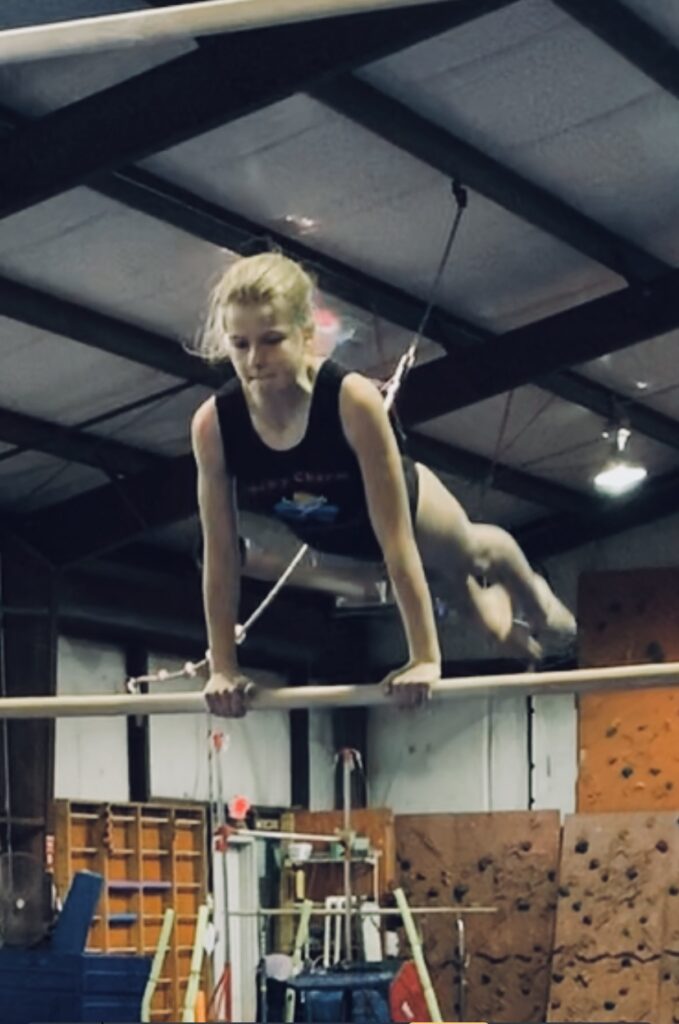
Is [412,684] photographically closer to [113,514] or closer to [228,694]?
[228,694]

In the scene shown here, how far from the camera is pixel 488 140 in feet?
27.5

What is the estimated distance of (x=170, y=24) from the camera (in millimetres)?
3213

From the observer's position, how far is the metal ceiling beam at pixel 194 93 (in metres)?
6.73

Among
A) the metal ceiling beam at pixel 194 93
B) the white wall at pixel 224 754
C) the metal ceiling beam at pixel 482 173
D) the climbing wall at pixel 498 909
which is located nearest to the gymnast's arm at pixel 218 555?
the metal ceiling beam at pixel 194 93

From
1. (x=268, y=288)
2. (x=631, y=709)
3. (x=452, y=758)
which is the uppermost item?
(x=268, y=288)

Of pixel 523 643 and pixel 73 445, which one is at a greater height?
pixel 73 445

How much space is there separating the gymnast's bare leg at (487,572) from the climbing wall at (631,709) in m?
7.64

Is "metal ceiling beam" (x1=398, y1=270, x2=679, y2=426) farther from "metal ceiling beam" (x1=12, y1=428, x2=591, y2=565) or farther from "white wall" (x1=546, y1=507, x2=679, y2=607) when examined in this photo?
"white wall" (x1=546, y1=507, x2=679, y2=607)

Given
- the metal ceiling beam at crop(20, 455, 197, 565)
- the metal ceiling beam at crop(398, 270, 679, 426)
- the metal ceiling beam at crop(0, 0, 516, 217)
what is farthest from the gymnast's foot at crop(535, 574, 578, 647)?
the metal ceiling beam at crop(20, 455, 197, 565)

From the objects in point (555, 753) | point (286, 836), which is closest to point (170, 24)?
point (286, 836)

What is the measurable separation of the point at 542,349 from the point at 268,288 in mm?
6424

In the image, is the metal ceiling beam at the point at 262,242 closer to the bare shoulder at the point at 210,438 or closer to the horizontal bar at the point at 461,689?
the bare shoulder at the point at 210,438

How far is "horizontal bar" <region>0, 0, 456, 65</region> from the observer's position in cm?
309

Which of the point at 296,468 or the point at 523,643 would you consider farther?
the point at 523,643
